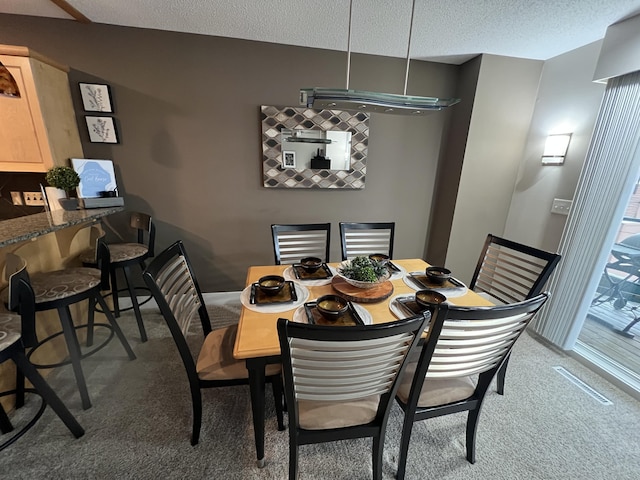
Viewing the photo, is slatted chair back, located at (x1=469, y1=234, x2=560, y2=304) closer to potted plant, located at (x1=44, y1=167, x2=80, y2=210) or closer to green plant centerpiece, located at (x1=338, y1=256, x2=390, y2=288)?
green plant centerpiece, located at (x1=338, y1=256, x2=390, y2=288)

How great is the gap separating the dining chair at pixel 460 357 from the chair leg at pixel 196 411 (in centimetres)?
103

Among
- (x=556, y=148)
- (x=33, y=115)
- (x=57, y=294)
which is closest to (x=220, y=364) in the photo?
(x=57, y=294)

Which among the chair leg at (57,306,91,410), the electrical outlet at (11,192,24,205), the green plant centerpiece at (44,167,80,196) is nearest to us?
the chair leg at (57,306,91,410)

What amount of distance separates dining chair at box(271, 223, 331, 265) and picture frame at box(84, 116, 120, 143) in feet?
5.61

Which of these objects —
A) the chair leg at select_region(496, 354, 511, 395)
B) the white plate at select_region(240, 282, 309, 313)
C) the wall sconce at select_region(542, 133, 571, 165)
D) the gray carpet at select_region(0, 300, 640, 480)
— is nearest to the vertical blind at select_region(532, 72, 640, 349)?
the wall sconce at select_region(542, 133, 571, 165)

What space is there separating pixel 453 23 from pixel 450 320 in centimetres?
225

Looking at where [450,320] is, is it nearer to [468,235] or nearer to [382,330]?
→ [382,330]

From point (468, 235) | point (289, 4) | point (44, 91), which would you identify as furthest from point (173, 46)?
point (468, 235)

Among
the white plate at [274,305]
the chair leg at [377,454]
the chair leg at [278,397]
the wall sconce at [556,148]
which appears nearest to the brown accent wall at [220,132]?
the wall sconce at [556,148]

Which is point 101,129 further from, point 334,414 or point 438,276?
point 438,276

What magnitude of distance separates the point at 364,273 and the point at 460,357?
1.99 ft

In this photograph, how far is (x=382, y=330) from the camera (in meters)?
0.81

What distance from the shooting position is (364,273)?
58.1 inches

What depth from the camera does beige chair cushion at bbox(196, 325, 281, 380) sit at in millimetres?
1299
